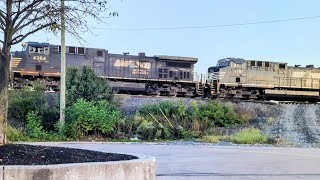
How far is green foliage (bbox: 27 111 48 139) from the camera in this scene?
16.1 metres

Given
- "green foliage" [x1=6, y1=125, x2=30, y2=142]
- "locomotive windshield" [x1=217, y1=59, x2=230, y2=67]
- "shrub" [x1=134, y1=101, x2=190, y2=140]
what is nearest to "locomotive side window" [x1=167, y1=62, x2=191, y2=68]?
"locomotive windshield" [x1=217, y1=59, x2=230, y2=67]

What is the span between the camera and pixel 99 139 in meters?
16.7

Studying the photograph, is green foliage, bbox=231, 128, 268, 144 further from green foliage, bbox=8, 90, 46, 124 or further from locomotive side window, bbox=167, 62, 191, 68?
locomotive side window, bbox=167, 62, 191, 68

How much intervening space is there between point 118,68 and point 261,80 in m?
11.5

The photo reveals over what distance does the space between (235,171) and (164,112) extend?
1232 cm

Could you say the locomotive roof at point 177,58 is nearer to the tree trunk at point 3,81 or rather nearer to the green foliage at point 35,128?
the green foliage at point 35,128

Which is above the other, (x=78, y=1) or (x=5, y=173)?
(x=78, y=1)

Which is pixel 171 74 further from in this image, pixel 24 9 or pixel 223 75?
pixel 24 9

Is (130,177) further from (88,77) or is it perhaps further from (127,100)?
(127,100)

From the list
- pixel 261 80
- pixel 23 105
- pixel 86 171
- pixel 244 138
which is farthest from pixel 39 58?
pixel 86 171

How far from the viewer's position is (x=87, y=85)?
784 inches

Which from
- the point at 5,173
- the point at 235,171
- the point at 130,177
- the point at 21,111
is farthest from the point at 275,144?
the point at 5,173

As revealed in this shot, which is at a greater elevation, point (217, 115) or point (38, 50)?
point (38, 50)

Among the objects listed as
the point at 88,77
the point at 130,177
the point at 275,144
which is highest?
the point at 88,77
